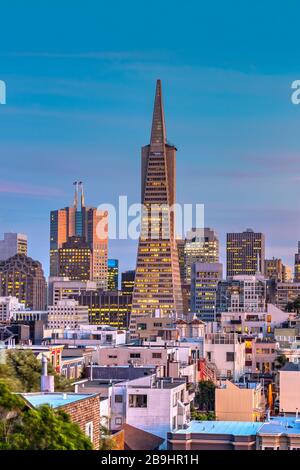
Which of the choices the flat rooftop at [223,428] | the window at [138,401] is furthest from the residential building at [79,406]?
the window at [138,401]

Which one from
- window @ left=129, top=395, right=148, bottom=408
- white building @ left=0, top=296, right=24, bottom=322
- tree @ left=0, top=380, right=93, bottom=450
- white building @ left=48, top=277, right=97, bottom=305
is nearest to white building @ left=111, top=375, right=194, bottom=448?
window @ left=129, top=395, right=148, bottom=408

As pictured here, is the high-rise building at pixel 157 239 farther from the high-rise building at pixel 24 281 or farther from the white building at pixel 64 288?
the high-rise building at pixel 24 281

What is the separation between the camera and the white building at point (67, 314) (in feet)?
300

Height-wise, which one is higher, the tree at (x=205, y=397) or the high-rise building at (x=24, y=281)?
the high-rise building at (x=24, y=281)

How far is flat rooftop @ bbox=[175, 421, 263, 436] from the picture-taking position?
40.8 ft

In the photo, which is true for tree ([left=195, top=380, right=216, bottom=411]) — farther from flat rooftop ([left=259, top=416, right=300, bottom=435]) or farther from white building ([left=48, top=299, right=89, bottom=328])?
white building ([left=48, top=299, right=89, bottom=328])

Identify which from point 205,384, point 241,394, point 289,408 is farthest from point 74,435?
point 205,384

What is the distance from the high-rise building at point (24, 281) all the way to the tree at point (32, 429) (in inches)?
4082

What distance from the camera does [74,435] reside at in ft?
24.1

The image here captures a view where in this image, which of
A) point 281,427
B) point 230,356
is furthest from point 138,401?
point 230,356

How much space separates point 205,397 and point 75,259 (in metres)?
111

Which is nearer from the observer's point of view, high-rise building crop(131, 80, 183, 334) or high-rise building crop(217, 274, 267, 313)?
high-rise building crop(217, 274, 267, 313)

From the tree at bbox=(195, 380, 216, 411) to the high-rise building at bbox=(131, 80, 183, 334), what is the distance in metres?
78.6
